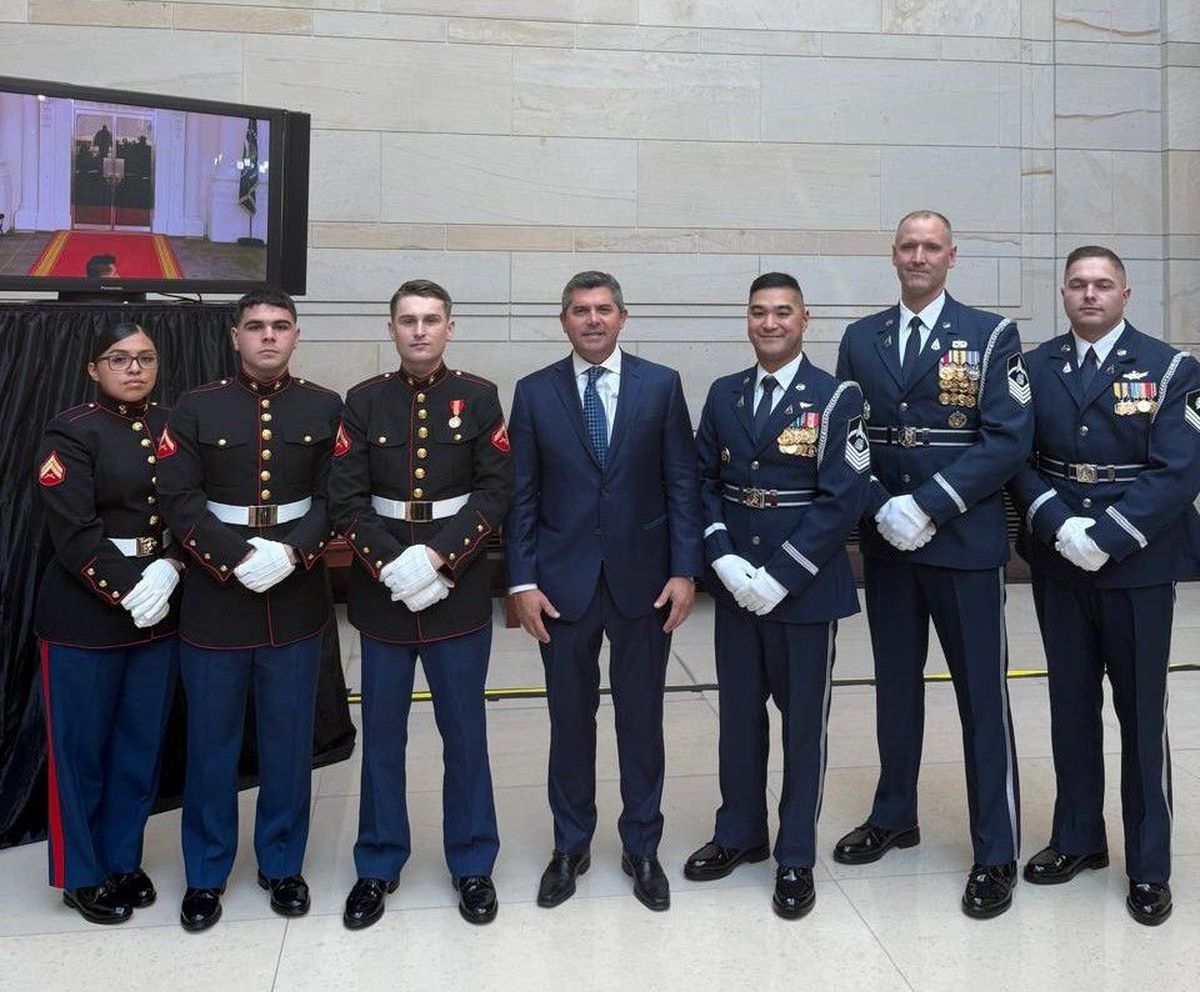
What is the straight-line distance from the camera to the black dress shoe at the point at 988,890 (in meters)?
3.25

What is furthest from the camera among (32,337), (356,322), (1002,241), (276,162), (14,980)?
(1002,241)

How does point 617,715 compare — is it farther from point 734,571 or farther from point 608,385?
point 608,385

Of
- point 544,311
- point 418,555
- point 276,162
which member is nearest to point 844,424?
point 418,555

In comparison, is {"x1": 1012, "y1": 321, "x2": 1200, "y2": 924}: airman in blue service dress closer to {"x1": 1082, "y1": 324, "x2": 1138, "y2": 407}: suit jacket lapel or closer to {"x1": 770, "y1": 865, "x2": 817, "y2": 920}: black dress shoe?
{"x1": 1082, "y1": 324, "x2": 1138, "y2": 407}: suit jacket lapel

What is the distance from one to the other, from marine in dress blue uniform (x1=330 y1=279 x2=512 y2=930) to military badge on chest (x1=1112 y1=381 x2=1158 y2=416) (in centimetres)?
160

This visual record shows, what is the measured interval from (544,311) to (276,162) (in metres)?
2.91

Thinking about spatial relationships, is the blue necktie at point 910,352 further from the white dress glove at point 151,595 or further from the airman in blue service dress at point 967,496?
the white dress glove at point 151,595

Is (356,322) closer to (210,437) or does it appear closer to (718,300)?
(718,300)

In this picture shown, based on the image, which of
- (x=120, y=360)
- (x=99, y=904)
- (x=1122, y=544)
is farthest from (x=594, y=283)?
(x=99, y=904)

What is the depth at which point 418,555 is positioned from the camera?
316 centimetres

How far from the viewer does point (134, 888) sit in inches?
133

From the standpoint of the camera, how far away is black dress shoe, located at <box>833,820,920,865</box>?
142 inches

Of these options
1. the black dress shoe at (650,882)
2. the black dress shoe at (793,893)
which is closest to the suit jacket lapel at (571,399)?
the black dress shoe at (650,882)

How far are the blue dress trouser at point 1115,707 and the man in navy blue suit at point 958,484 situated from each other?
0.52 ft
